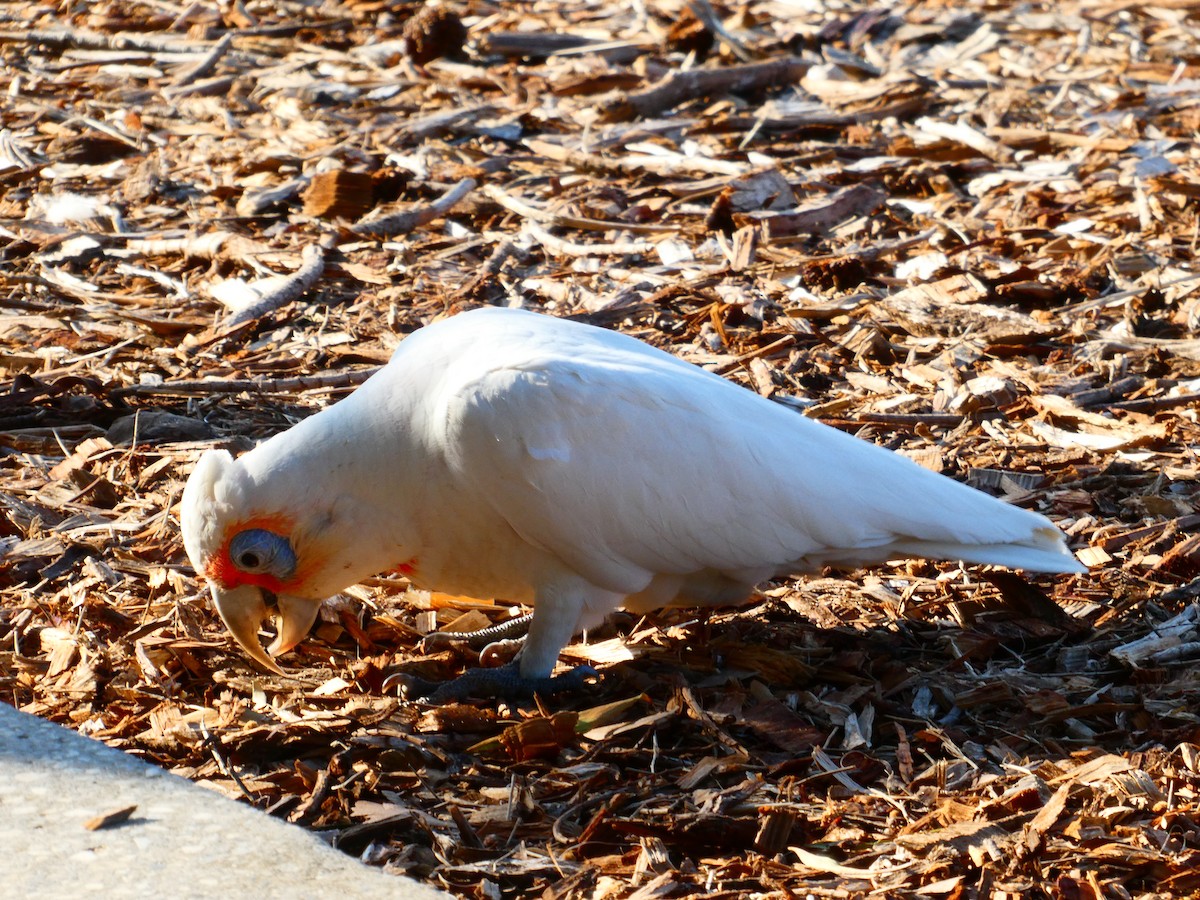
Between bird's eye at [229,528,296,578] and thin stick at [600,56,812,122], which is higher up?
thin stick at [600,56,812,122]

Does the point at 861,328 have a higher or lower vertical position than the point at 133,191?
lower

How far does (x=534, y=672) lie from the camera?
11.8 ft

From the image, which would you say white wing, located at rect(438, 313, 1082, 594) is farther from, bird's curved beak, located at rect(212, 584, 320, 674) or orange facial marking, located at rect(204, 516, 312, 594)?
bird's curved beak, located at rect(212, 584, 320, 674)

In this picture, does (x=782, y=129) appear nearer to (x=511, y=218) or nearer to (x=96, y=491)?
(x=511, y=218)

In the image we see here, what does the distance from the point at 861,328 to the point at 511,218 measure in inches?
76.0

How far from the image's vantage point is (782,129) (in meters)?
7.34

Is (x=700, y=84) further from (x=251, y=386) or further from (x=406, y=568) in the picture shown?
(x=406, y=568)

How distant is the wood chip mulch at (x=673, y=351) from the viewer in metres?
3.01

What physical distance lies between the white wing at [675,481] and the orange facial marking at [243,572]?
470mm

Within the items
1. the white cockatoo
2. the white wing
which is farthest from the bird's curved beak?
the white wing

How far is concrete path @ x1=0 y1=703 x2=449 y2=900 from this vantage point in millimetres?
2428

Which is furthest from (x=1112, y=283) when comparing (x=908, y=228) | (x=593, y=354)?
(x=593, y=354)

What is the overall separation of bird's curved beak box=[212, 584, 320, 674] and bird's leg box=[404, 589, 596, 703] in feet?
1.11

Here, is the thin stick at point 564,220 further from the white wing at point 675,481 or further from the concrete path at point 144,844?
the concrete path at point 144,844
